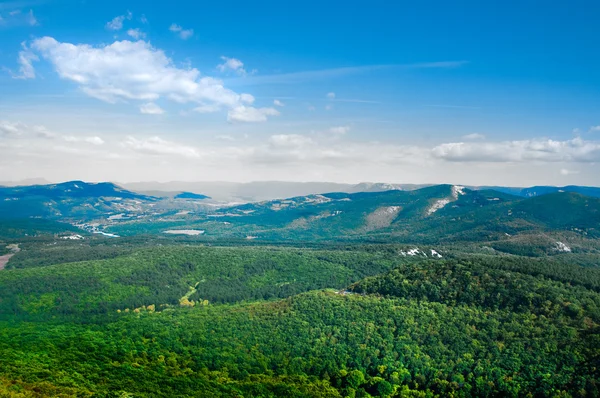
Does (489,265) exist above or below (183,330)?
above

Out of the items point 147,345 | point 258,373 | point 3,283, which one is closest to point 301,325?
point 258,373

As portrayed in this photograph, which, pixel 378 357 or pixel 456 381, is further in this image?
pixel 378 357

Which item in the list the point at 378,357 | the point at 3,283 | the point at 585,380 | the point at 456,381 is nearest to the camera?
the point at 585,380

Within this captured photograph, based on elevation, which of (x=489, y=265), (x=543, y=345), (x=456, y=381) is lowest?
(x=456, y=381)

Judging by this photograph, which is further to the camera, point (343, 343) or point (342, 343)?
point (342, 343)

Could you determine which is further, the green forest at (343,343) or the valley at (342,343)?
the valley at (342,343)

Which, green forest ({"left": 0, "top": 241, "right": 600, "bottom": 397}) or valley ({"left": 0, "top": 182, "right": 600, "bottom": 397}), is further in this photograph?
valley ({"left": 0, "top": 182, "right": 600, "bottom": 397})

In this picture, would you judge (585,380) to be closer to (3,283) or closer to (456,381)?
(456,381)

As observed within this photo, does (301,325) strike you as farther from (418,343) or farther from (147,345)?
(147,345)


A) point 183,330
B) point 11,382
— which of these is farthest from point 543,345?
point 11,382

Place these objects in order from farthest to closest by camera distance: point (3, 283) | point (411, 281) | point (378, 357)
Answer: point (3, 283), point (411, 281), point (378, 357)
